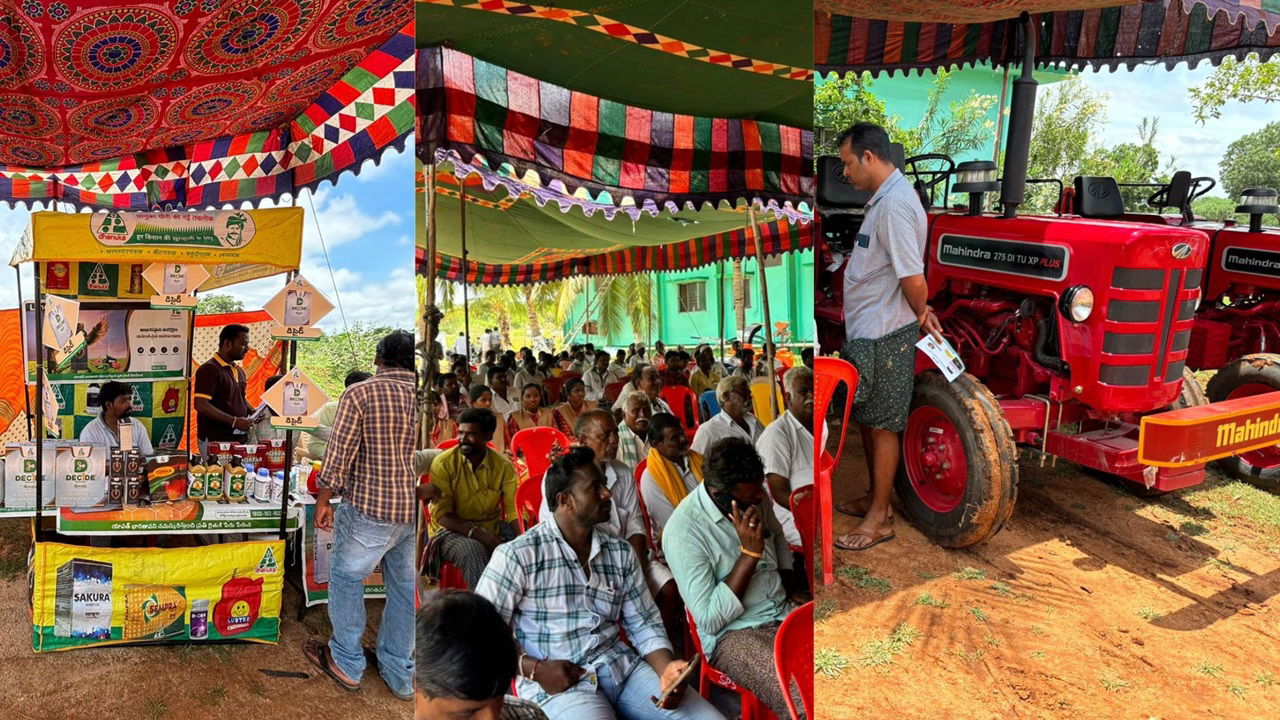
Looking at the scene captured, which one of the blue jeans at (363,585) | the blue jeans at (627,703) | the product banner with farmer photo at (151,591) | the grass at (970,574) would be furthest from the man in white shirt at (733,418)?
the product banner with farmer photo at (151,591)

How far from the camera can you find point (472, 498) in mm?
1048

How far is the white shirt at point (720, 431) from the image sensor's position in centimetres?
110

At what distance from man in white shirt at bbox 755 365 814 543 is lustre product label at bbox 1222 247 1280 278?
5.35m

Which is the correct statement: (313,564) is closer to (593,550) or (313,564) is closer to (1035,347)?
(593,550)

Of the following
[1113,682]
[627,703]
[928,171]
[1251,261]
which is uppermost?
[928,171]

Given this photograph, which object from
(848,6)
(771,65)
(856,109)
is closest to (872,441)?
(856,109)

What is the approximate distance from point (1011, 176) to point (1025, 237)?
490 millimetres

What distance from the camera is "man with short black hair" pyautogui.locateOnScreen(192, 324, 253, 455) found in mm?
4516

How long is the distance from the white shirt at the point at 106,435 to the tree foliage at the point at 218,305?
0.72 metres

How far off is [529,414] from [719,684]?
1.46 ft

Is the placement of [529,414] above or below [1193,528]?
above

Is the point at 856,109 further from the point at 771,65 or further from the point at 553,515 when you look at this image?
the point at 553,515

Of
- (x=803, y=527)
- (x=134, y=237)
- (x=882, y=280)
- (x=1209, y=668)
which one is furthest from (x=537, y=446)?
(x=134, y=237)

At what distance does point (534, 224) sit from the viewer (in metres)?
1.08
